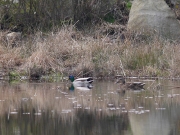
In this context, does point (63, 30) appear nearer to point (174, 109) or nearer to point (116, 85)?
point (116, 85)

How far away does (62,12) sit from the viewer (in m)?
25.7

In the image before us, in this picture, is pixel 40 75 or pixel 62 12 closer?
pixel 40 75

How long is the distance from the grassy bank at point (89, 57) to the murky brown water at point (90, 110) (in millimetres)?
2519

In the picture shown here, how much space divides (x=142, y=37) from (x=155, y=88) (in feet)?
22.8

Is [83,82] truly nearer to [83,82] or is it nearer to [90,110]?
[83,82]

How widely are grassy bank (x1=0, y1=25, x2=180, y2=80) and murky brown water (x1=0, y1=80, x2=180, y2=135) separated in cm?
252

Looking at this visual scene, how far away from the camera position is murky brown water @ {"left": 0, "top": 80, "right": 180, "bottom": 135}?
432 inches

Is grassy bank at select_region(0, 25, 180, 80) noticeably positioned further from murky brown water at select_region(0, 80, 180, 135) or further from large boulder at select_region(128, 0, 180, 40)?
murky brown water at select_region(0, 80, 180, 135)

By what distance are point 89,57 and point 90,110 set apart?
300 inches

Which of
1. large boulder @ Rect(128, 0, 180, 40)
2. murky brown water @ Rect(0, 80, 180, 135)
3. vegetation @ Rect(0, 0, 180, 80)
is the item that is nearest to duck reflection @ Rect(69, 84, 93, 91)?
murky brown water @ Rect(0, 80, 180, 135)

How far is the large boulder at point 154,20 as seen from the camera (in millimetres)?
24250

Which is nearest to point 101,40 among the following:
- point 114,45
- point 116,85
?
point 114,45

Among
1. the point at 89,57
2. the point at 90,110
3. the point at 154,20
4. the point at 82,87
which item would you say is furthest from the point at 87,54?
the point at 90,110

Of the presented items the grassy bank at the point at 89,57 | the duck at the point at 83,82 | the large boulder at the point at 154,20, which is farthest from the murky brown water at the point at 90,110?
the large boulder at the point at 154,20
